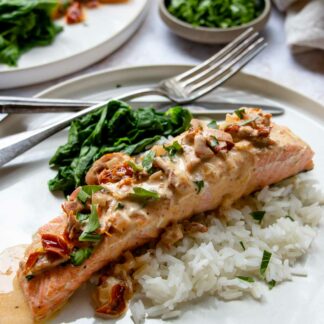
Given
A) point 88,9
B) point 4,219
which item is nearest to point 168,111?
point 4,219

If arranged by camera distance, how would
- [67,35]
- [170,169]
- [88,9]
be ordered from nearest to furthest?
1. [170,169]
2. [67,35]
3. [88,9]

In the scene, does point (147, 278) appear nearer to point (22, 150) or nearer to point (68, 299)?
point (68, 299)

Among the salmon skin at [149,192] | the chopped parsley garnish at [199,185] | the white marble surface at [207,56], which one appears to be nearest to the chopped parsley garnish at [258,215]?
the salmon skin at [149,192]

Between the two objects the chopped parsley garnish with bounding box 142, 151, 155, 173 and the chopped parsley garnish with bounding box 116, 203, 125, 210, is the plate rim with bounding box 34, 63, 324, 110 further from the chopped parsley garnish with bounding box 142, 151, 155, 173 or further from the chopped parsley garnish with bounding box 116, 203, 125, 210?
the chopped parsley garnish with bounding box 116, 203, 125, 210

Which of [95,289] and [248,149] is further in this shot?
[248,149]

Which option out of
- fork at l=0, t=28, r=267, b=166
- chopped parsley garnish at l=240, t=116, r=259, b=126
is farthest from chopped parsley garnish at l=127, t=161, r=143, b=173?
fork at l=0, t=28, r=267, b=166

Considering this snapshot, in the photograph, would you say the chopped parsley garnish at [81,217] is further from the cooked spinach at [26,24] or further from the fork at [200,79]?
the cooked spinach at [26,24]

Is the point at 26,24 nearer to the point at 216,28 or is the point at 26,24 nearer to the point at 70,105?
the point at 70,105
